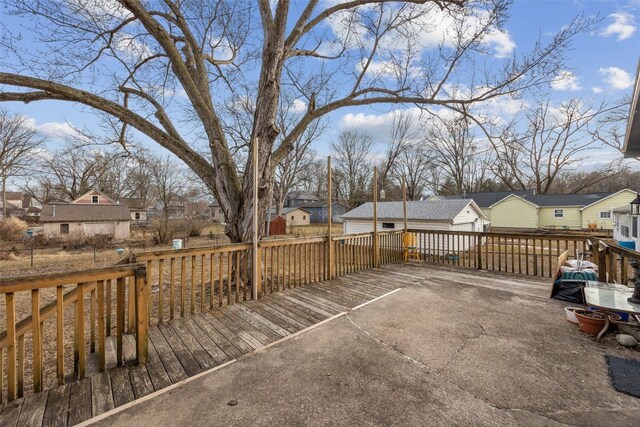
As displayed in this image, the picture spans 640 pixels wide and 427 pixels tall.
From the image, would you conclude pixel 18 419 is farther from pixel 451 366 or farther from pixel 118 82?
pixel 118 82

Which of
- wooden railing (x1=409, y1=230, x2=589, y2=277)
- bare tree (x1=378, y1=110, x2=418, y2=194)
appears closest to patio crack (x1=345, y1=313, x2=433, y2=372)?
wooden railing (x1=409, y1=230, x2=589, y2=277)

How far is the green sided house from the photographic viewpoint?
69.7 ft

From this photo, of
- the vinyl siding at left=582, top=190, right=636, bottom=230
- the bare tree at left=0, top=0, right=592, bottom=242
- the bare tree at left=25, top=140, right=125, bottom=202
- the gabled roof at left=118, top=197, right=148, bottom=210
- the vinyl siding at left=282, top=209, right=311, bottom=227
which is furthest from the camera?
the vinyl siding at left=282, top=209, right=311, bottom=227

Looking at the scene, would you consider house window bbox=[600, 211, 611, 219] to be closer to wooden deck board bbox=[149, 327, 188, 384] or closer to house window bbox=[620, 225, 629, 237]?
house window bbox=[620, 225, 629, 237]

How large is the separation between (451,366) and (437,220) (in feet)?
35.6

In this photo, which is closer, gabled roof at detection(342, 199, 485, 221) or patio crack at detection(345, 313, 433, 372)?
patio crack at detection(345, 313, 433, 372)

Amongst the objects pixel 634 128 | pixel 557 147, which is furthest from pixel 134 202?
pixel 557 147

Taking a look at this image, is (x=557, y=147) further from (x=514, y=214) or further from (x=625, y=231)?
(x=625, y=231)

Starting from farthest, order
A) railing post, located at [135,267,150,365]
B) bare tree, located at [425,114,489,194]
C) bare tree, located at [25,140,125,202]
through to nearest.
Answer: bare tree, located at [25,140,125,202] < bare tree, located at [425,114,489,194] < railing post, located at [135,267,150,365]

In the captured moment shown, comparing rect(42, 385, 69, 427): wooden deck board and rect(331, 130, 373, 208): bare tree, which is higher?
rect(331, 130, 373, 208): bare tree

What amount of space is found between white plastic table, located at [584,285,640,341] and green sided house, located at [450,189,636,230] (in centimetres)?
2244

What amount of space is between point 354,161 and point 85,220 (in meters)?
23.6

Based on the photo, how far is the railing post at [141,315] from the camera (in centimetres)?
233

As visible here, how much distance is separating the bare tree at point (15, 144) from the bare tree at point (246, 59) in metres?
20.6
